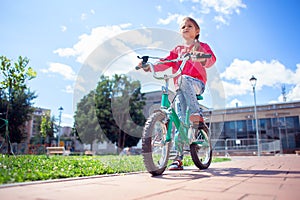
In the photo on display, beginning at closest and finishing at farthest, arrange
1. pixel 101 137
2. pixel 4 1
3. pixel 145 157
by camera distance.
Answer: pixel 145 157, pixel 4 1, pixel 101 137

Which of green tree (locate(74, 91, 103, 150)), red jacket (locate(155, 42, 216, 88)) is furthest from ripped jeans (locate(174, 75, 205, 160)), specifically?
green tree (locate(74, 91, 103, 150))

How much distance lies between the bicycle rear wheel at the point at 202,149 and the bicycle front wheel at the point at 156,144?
28.5 inches

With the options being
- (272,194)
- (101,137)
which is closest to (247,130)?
(101,137)

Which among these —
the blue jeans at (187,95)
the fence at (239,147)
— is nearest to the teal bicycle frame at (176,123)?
the blue jeans at (187,95)

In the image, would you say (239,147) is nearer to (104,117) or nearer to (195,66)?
(104,117)

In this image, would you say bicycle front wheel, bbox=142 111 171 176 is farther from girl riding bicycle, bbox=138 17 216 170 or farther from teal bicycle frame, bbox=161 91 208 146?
girl riding bicycle, bbox=138 17 216 170

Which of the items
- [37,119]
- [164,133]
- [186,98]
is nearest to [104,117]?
[186,98]

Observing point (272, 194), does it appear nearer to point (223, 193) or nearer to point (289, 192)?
point (289, 192)

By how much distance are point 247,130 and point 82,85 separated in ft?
90.7

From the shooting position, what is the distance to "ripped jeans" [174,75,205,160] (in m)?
3.48

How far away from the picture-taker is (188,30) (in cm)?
391

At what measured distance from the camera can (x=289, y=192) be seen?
170 centimetres

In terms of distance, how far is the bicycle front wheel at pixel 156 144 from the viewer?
2.68 metres

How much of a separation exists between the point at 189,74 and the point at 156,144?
1310 mm
